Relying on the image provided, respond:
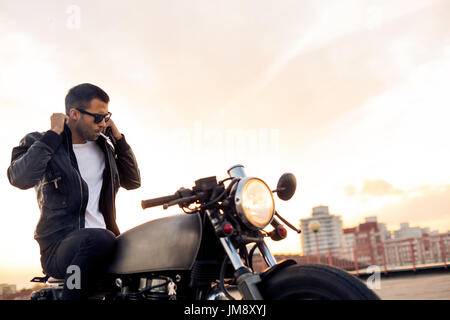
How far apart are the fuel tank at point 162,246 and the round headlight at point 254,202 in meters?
0.23

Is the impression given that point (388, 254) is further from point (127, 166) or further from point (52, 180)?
point (52, 180)

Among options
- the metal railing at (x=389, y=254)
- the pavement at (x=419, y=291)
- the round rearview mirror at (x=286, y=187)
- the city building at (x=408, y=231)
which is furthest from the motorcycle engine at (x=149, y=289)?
the city building at (x=408, y=231)

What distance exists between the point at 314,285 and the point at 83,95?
1.66 metres

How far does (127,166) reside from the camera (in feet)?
8.31

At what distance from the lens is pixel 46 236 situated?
79.3 inches

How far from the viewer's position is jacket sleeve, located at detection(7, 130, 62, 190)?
194cm

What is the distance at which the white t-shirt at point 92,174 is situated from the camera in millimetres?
2252

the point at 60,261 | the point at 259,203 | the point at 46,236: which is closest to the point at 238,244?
the point at 259,203

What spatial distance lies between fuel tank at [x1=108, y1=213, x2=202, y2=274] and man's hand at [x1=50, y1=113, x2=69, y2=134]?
701mm
